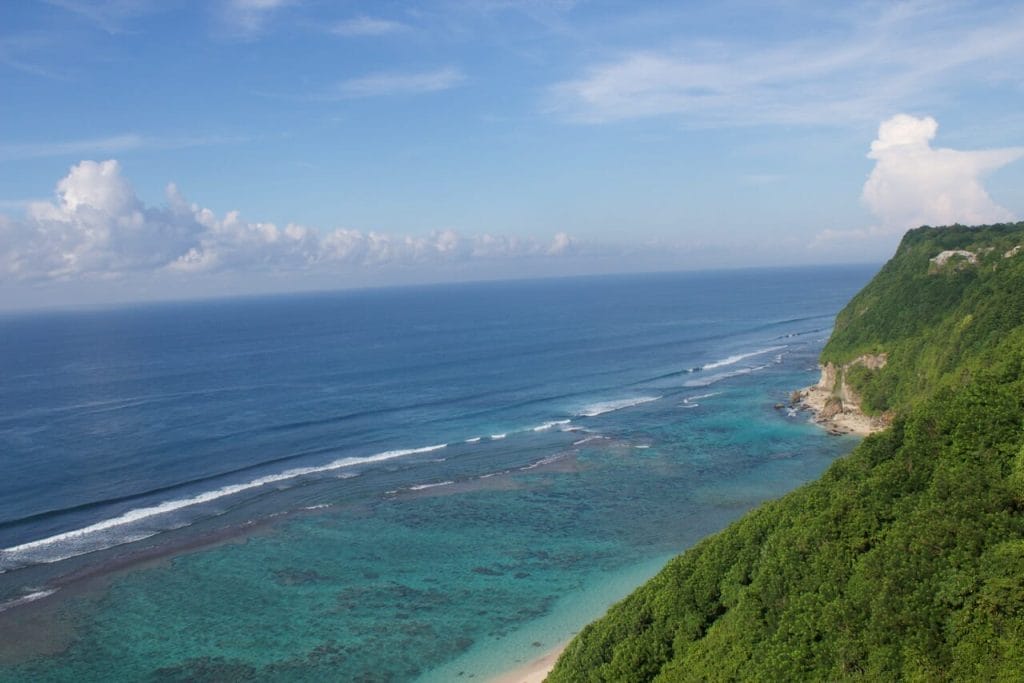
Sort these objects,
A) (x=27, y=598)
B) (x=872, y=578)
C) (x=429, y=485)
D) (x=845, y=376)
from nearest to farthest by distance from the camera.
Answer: (x=872, y=578)
(x=27, y=598)
(x=429, y=485)
(x=845, y=376)

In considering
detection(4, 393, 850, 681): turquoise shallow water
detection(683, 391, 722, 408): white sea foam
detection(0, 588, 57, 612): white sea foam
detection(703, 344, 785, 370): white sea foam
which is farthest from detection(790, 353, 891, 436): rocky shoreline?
detection(0, 588, 57, 612): white sea foam

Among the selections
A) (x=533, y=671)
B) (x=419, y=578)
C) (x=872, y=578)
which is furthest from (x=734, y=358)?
(x=872, y=578)

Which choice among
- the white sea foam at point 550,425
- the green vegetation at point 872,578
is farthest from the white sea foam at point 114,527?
the green vegetation at point 872,578

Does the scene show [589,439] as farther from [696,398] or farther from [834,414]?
[834,414]

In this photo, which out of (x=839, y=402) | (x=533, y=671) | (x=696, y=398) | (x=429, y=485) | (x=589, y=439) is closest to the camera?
(x=533, y=671)

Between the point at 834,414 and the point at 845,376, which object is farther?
the point at 845,376

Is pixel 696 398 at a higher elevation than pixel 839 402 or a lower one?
higher

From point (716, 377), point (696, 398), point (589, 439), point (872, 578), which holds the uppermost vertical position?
point (872, 578)

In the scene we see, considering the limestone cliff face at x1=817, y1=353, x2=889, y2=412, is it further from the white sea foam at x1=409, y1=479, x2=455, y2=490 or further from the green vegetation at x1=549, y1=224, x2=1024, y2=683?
the green vegetation at x1=549, y1=224, x2=1024, y2=683
